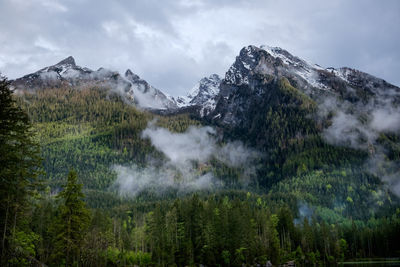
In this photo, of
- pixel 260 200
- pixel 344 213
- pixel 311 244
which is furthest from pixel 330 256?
pixel 344 213

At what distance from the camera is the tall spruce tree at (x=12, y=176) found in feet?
91.2

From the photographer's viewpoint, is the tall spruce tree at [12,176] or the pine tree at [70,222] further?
the pine tree at [70,222]

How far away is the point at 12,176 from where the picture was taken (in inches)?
1133

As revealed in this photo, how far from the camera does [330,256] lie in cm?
10825

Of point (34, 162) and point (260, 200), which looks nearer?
point (34, 162)

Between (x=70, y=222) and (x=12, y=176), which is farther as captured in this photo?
(x=70, y=222)

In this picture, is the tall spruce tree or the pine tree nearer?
the tall spruce tree

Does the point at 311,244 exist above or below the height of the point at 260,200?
below

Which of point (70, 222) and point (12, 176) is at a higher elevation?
point (12, 176)

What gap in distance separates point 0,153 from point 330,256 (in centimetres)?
10587

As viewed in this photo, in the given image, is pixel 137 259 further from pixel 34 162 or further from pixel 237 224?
pixel 34 162

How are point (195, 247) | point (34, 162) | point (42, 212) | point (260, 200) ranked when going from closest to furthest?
point (34, 162) → point (195, 247) → point (42, 212) → point (260, 200)

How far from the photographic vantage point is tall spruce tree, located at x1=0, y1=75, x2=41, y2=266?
27797mm

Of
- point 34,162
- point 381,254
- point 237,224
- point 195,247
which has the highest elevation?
point 34,162
